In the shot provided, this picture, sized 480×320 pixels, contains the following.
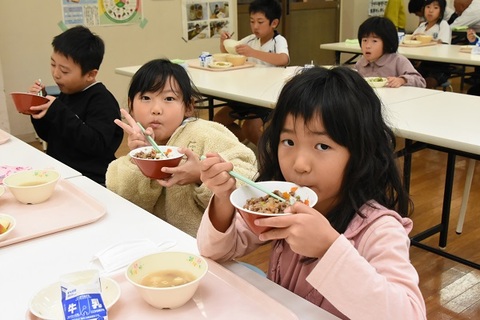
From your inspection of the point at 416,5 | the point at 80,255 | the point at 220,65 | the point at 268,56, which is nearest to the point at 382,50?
the point at 268,56

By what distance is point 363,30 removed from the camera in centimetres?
358

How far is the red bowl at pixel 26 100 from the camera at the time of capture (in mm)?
1926

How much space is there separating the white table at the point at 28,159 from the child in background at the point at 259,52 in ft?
6.80

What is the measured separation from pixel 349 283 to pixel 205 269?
278 mm

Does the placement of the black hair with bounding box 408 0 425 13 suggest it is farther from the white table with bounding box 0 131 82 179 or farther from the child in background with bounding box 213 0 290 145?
the white table with bounding box 0 131 82 179

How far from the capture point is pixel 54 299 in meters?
0.95

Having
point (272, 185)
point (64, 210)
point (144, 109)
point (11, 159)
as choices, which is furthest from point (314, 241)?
point (11, 159)

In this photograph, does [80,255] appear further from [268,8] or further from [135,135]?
[268,8]

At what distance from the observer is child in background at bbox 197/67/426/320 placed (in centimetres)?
86

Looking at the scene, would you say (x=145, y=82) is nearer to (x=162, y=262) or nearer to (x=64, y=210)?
(x=64, y=210)

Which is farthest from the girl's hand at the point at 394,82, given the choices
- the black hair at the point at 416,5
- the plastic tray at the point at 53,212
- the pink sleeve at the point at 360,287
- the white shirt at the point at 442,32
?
the black hair at the point at 416,5

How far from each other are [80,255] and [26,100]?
Result: 3.33 feet

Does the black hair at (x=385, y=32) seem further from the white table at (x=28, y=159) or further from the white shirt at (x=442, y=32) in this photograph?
the white table at (x=28, y=159)

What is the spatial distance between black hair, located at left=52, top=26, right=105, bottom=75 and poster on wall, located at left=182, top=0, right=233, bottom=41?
3.31m
